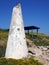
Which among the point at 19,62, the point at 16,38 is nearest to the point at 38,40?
the point at 16,38

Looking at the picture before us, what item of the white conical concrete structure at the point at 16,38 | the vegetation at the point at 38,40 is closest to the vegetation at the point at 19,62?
the white conical concrete structure at the point at 16,38

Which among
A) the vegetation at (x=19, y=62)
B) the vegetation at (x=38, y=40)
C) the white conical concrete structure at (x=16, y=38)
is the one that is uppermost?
the vegetation at (x=38, y=40)

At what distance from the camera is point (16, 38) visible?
49.9ft

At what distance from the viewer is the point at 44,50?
19.5m

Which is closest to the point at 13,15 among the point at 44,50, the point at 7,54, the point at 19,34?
the point at 19,34

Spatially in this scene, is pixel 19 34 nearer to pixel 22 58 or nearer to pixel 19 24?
pixel 19 24

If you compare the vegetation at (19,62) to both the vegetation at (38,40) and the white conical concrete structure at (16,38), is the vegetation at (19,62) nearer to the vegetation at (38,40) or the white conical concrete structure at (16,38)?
the white conical concrete structure at (16,38)

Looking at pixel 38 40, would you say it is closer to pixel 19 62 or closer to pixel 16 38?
pixel 16 38

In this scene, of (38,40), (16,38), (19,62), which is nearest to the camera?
(19,62)

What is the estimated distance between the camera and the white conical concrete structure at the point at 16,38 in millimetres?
15180

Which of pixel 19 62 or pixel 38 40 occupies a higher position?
pixel 38 40

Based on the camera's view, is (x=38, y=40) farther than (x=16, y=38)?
Yes

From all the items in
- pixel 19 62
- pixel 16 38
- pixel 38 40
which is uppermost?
pixel 38 40

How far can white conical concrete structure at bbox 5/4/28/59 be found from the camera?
49.8 ft
